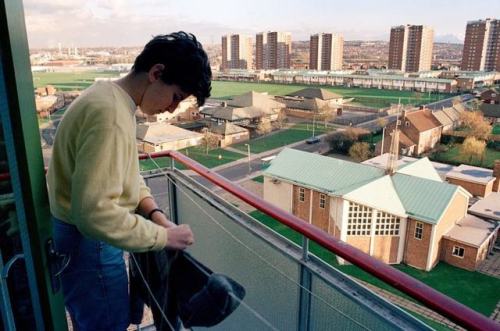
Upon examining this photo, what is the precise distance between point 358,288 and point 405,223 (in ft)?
28.3

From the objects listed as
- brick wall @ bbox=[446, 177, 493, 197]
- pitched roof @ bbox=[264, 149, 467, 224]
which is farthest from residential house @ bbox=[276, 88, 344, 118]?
pitched roof @ bbox=[264, 149, 467, 224]

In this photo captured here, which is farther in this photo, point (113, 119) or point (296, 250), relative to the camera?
point (296, 250)

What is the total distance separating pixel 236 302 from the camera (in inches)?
30.4

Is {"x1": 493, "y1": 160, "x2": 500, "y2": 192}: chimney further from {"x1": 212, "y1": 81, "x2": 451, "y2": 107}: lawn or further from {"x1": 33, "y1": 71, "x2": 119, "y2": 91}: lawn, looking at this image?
{"x1": 33, "y1": 71, "x2": 119, "y2": 91}: lawn

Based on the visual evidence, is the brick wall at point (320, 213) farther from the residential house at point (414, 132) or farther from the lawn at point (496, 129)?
the lawn at point (496, 129)

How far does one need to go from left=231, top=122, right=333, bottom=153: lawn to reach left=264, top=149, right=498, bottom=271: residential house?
959 centimetres

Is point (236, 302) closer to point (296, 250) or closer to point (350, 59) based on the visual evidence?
point (296, 250)

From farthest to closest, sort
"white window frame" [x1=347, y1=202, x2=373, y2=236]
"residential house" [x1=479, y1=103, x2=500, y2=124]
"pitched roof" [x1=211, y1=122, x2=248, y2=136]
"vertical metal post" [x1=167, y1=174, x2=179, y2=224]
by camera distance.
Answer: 1. "residential house" [x1=479, y1=103, x2=500, y2=124]
2. "pitched roof" [x1=211, y1=122, x2=248, y2=136]
3. "white window frame" [x1=347, y1=202, x2=373, y2=236]
4. "vertical metal post" [x1=167, y1=174, x2=179, y2=224]

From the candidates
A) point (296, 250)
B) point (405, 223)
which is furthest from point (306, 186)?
point (296, 250)

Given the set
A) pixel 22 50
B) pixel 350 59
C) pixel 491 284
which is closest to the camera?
pixel 22 50

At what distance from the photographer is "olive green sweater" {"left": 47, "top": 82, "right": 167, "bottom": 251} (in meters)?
0.62

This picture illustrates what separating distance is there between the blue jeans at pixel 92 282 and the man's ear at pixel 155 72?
32 centimetres

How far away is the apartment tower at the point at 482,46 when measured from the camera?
4581cm

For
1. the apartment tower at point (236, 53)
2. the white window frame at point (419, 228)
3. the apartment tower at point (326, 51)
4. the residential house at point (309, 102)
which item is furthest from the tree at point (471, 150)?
the apartment tower at point (236, 53)
